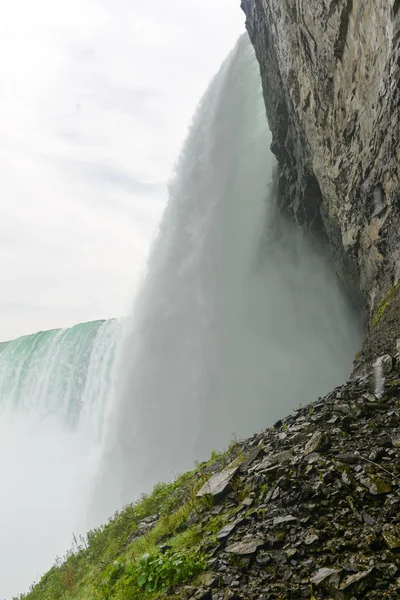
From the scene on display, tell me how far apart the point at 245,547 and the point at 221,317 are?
1723 centimetres

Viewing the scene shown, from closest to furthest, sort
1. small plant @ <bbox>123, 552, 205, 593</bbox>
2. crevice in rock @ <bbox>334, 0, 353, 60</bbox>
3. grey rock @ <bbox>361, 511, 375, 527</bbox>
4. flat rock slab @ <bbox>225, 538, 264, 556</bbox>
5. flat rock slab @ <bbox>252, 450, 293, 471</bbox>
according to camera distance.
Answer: grey rock @ <bbox>361, 511, 375, 527</bbox> < flat rock slab @ <bbox>225, 538, 264, 556</bbox> < small plant @ <bbox>123, 552, 205, 593</bbox> < flat rock slab @ <bbox>252, 450, 293, 471</bbox> < crevice in rock @ <bbox>334, 0, 353, 60</bbox>

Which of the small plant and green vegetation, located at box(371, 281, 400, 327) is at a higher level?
green vegetation, located at box(371, 281, 400, 327)

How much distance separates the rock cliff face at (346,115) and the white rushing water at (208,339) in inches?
148

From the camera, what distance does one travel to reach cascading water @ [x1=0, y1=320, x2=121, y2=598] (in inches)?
709

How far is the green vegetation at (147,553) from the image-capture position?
174 inches

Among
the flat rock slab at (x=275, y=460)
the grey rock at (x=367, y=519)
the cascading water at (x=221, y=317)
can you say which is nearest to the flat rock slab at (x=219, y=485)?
the flat rock slab at (x=275, y=460)

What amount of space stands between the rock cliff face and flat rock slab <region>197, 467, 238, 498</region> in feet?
26.2

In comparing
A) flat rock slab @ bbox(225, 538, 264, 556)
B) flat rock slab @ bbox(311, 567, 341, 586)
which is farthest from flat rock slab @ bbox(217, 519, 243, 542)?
flat rock slab @ bbox(311, 567, 341, 586)

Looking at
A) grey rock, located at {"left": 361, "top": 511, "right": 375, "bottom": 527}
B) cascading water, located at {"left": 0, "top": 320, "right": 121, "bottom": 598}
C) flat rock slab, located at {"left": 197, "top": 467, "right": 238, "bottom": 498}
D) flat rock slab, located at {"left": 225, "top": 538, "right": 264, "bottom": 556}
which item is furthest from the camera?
cascading water, located at {"left": 0, "top": 320, "right": 121, "bottom": 598}

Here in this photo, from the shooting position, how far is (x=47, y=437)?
104ft

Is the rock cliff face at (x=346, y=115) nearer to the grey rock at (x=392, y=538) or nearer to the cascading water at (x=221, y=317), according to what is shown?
the cascading water at (x=221, y=317)

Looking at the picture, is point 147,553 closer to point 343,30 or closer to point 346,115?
point 346,115

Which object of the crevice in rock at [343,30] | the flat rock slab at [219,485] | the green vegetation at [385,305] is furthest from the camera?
the crevice in rock at [343,30]

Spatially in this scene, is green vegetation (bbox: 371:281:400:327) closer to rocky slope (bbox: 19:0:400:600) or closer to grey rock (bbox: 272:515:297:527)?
rocky slope (bbox: 19:0:400:600)
